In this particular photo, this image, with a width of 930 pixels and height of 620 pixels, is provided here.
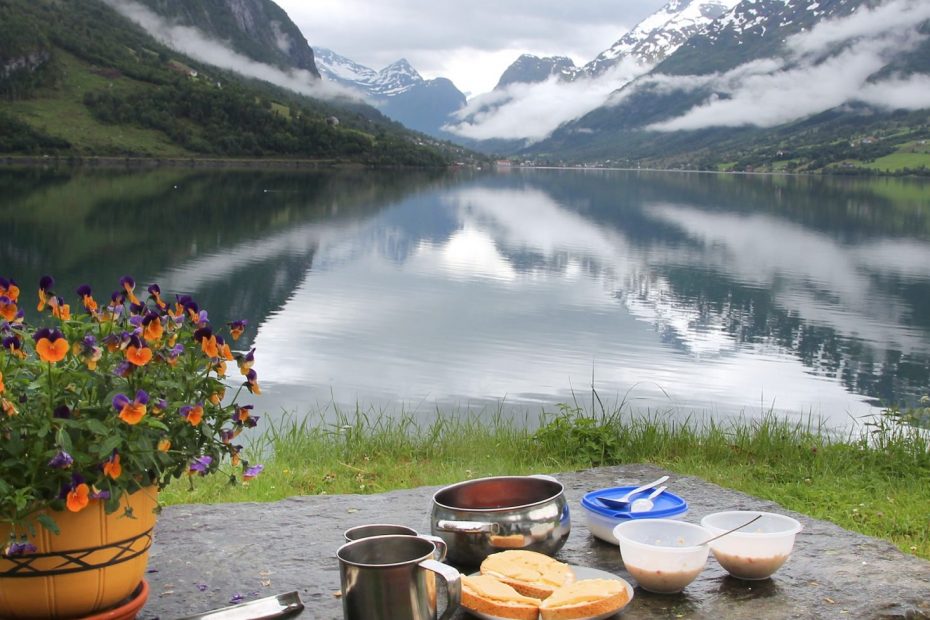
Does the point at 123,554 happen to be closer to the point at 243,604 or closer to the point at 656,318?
the point at 243,604

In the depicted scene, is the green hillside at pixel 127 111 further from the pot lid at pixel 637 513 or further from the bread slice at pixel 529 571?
the bread slice at pixel 529 571

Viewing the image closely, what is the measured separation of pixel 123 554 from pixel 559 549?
1569 mm

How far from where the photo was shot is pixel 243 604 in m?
3.18

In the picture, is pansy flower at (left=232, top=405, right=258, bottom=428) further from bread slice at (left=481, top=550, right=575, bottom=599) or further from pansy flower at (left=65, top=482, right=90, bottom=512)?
bread slice at (left=481, top=550, right=575, bottom=599)

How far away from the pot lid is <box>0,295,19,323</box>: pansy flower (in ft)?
7.32

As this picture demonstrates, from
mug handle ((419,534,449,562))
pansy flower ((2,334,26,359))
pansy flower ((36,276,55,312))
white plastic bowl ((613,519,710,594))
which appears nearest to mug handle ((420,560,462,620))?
mug handle ((419,534,449,562))

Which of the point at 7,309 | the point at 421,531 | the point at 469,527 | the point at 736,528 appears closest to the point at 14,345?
the point at 7,309

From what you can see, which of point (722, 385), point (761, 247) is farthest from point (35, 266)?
point (761, 247)

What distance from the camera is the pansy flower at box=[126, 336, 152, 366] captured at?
2.83 m

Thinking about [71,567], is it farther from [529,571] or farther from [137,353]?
[529,571]

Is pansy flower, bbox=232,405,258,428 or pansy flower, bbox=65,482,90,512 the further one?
pansy flower, bbox=232,405,258,428

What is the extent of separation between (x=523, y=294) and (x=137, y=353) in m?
26.4

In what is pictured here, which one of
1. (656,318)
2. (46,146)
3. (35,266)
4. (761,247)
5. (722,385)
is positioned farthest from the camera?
(46,146)

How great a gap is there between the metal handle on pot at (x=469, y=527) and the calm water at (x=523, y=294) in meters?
10.4
